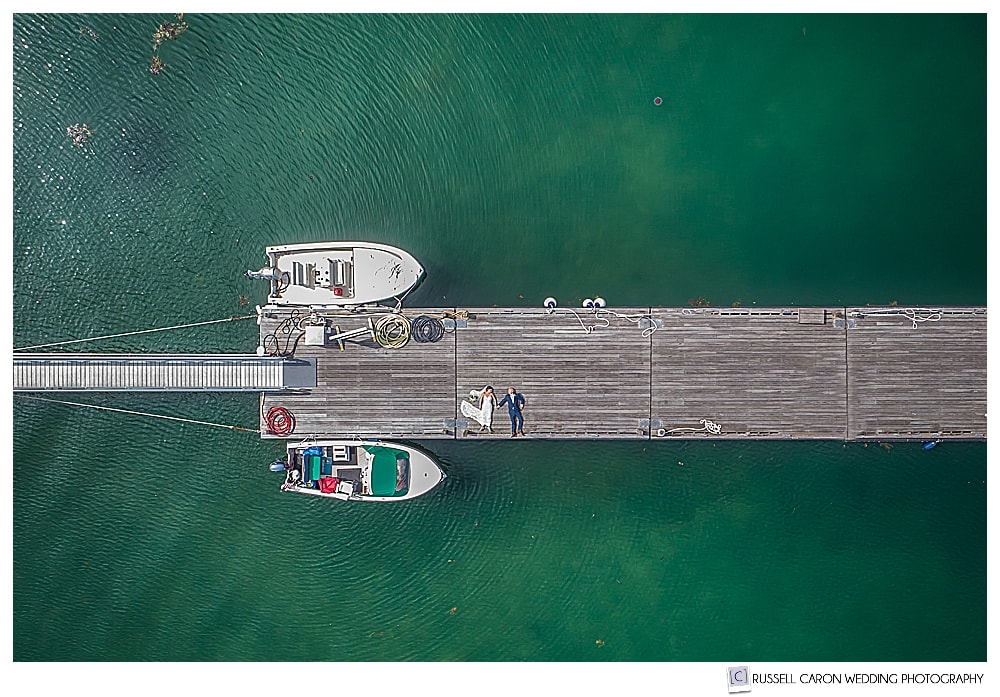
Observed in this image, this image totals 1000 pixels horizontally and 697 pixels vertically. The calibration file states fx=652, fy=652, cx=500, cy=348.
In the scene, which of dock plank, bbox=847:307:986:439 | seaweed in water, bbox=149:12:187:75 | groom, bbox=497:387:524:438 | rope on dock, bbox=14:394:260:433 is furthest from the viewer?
seaweed in water, bbox=149:12:187:75

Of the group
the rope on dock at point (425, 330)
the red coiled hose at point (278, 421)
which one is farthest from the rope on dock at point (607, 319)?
the red coiled hose at point (278, 421)

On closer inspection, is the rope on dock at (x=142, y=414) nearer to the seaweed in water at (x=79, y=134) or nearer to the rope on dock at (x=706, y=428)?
the seaweed in water at (x=79, y=134)

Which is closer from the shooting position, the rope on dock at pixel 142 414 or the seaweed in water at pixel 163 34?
the rope on dock at pixel 142 414

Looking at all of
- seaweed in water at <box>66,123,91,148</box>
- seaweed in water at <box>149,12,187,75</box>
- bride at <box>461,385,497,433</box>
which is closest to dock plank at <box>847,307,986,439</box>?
bride at <box>461,385,497,433</box>

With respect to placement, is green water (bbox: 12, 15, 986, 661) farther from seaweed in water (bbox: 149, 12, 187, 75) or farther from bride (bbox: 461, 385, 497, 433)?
bride (bbox: 461, 385, 497, 433)

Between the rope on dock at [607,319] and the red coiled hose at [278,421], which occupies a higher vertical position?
the rope on dock at [607,319]

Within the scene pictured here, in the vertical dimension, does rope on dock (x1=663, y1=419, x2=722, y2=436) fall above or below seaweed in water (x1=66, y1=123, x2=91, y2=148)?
below

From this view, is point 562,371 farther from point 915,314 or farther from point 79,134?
point 79,134
